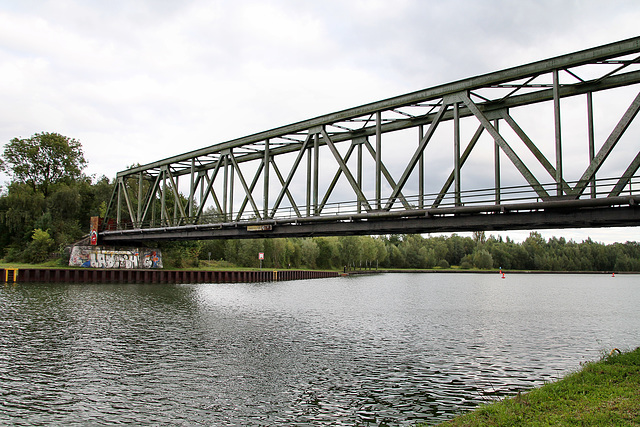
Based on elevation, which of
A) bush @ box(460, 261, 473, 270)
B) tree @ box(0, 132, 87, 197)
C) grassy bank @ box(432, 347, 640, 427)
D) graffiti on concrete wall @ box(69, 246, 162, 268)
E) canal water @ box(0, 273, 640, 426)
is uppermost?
tree @ box(0, 132, 87, 197)

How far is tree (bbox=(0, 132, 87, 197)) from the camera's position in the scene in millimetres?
72125

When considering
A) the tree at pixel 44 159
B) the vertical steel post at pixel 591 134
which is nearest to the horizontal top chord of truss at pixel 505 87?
the vertical steel post at pixel 591 134

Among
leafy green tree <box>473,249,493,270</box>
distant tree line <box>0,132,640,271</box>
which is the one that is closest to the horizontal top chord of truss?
distant tree line <box>0,132,640,271</box>

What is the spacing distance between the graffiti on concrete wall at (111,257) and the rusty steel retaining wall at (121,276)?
12.6 feet

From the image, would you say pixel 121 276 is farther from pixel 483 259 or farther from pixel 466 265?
pixel 466 265

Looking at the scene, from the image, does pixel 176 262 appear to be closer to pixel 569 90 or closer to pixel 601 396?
pixel 569 90

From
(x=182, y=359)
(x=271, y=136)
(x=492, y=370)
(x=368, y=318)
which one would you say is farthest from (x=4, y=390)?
(x=271, y=136)

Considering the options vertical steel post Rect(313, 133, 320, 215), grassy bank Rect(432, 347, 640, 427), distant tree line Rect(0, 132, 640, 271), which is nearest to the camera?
grassy bank Rect(432, 347, 640, 427)

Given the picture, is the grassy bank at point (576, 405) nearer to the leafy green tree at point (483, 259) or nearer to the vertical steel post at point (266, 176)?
the vertical steel post at point (266, 176)

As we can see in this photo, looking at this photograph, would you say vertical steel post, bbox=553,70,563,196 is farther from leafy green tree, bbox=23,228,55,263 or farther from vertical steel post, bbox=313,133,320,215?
leafy green tree, bbox=23,228,55,263

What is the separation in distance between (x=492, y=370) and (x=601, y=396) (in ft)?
18.8

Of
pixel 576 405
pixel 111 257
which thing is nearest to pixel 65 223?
pixel 111 257

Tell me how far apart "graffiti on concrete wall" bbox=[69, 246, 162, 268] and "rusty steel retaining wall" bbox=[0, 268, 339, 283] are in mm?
3855

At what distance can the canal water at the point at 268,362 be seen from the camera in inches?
444
